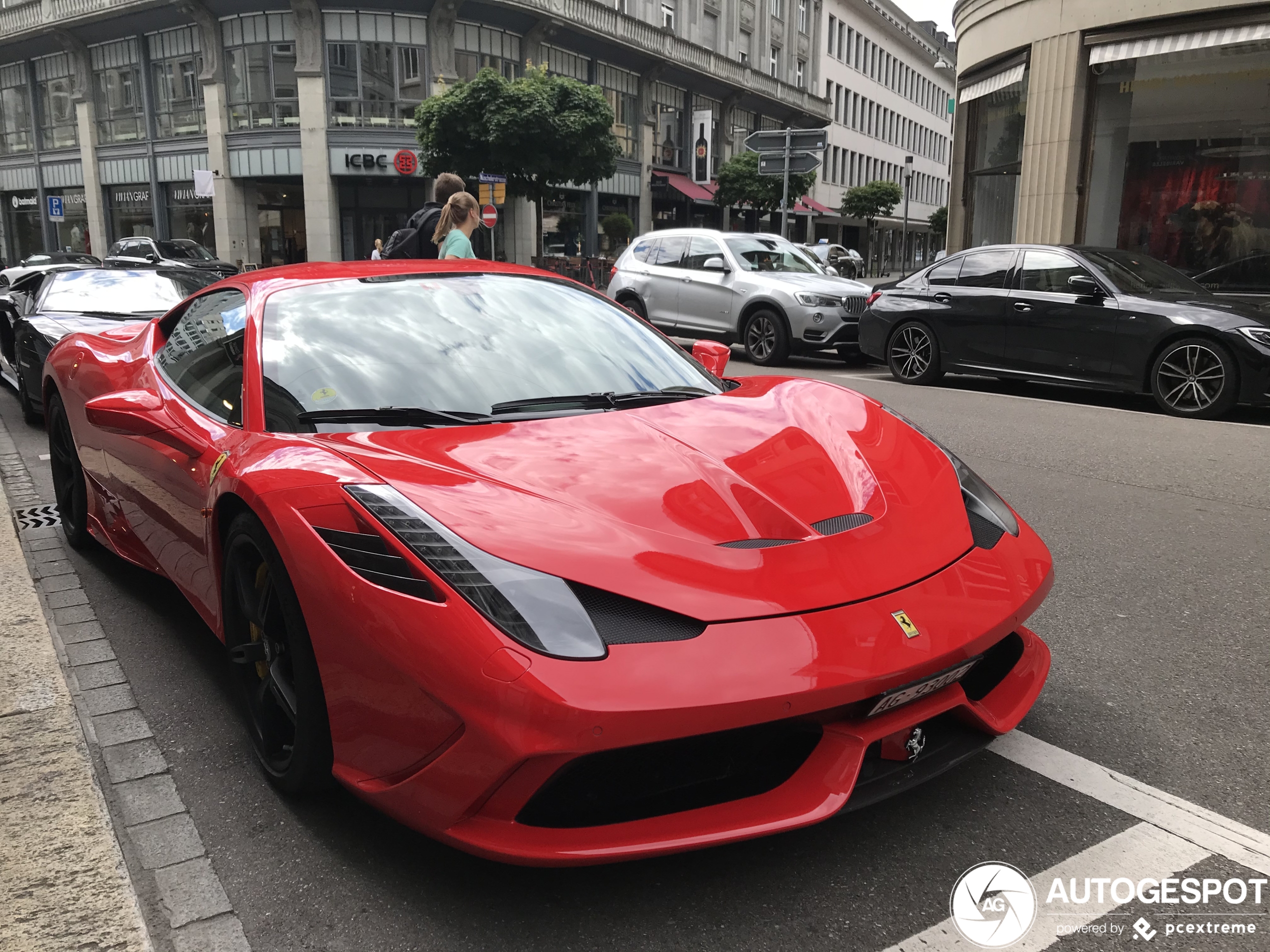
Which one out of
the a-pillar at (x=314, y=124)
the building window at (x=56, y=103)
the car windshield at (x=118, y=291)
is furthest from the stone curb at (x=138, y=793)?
the building window at (x=56, y=103)

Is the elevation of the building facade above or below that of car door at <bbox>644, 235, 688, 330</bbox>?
above

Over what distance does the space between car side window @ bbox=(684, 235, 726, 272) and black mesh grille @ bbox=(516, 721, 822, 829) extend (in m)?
11.0

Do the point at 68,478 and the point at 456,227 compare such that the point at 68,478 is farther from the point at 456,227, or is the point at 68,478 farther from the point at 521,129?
the point at 521,129

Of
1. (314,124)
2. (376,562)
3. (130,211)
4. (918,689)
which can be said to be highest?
(314,124)

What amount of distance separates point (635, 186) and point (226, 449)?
37700 millimetres

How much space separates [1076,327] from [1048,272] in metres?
0.65

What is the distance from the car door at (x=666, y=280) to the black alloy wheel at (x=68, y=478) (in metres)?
8.85

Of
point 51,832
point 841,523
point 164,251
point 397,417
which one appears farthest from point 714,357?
point 164,251

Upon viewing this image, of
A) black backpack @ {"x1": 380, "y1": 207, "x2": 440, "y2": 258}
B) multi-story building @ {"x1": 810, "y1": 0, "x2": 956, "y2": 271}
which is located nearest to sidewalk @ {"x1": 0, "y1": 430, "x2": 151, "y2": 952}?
black backpack @ {"x1": 380, "y1": 207, "x2": 440, "y2": 258}

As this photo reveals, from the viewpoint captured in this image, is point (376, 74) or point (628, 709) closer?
point (628, 709)

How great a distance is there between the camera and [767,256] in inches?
494

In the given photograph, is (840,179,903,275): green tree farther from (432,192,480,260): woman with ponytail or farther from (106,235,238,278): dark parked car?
(432,192,480,260): woman with ponytail

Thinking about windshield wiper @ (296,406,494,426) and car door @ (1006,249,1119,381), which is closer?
windshield wiper @ (296,406,494,426)

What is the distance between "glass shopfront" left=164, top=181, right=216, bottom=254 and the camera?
34.7m
